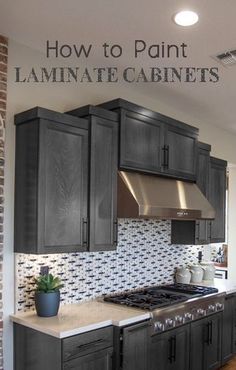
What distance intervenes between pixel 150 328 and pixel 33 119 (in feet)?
6.33

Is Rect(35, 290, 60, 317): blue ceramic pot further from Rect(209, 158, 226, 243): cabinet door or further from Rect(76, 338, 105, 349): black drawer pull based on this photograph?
Rect(209, 158, 226, 243): cabinet door

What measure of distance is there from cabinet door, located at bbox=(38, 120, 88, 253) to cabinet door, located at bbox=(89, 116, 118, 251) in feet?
0.24

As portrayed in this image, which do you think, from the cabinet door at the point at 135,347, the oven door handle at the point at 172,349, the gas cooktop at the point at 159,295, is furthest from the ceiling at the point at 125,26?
the oven door handle at the point at 172,349

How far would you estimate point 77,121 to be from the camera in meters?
2.96

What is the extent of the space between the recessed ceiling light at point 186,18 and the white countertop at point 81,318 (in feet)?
7.30

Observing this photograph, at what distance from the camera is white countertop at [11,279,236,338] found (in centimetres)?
255

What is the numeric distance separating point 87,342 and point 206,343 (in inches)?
71.9

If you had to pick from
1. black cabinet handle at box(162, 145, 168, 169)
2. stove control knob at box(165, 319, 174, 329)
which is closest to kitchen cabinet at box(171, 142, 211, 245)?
black cabinet handle at box(162, 145, 168, 169)

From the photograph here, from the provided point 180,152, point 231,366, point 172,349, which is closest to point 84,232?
point 172,349

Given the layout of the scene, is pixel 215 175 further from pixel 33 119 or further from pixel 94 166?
pixel 33 119

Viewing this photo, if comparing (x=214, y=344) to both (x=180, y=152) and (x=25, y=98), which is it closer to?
(x=180, y=152)

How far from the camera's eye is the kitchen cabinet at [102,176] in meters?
3.04

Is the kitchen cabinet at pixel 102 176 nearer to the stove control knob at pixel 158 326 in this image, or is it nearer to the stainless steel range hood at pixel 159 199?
the stainless steel range hood at pixel 159 199

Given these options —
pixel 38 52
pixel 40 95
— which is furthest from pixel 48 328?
pixel 38 52
